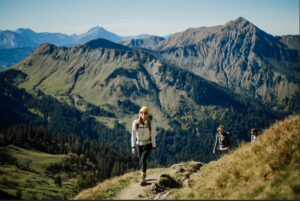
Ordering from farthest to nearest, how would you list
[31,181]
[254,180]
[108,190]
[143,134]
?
[31,181], [108,190], [143,134], [254,180]

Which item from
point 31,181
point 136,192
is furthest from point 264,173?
point 31,181

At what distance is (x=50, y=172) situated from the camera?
607ft

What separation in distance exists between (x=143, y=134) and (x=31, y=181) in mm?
150571

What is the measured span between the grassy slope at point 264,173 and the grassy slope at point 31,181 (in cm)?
11966

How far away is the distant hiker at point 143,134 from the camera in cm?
2008

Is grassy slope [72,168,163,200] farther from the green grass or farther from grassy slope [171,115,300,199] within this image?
the green grass

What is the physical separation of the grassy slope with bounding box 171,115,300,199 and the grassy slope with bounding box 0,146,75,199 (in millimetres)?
119661

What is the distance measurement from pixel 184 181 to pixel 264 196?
8596 millimetres

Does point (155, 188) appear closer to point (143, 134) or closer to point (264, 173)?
point (143, 134)

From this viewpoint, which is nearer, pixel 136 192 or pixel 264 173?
pixel 264 173

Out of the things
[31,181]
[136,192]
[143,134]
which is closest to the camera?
[136,192]

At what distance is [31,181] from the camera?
156625mm

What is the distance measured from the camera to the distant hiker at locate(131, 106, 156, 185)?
790 inches

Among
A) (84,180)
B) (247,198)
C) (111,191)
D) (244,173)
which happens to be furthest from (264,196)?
(84,180)
